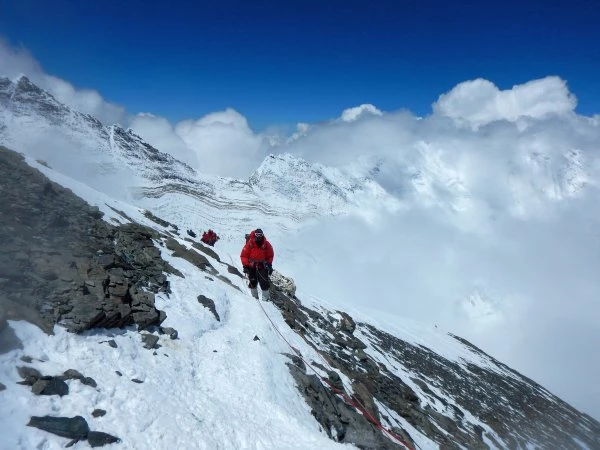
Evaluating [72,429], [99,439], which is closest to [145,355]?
[99,439]

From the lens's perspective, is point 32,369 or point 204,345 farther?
point 204,345

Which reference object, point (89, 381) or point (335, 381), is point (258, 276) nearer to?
point (335, 381)

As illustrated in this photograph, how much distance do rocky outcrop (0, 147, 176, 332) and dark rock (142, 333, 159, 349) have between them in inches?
16.3

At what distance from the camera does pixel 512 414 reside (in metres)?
40.6

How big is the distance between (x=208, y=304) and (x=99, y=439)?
834 cm

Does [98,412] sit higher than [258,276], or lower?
lower

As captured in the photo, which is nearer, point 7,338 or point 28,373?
point 28,373

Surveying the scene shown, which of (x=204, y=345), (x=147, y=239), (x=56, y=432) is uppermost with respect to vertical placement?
(x=147, y=239)

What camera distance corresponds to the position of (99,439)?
766 cm

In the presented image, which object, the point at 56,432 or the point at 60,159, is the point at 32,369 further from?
the point at 60,159

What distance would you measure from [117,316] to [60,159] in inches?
8801

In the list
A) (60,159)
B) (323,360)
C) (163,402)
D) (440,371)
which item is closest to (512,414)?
(440,371)

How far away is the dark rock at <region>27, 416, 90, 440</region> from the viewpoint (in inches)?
287

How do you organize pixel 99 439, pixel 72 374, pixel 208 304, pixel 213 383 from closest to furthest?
pixel 99 439 < pixel 72 374 < pixel 213 383 < pixel 208 304
